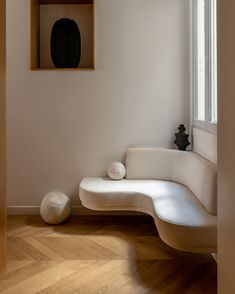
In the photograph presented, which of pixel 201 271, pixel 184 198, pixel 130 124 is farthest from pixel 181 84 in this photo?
pixel 201 271

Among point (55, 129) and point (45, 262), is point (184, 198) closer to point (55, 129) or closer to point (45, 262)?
point (45, 262)

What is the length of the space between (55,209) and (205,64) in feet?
6.39

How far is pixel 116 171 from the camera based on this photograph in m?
3.15

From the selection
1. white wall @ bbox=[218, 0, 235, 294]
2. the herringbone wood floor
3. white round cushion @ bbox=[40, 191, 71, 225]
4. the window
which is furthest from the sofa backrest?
white wall @ bbox=[218, 0, 235, 294]

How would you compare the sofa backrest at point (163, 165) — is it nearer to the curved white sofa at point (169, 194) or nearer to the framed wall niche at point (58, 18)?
the curved white sofa at point (169, 194)

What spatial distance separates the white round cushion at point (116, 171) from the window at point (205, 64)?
0.90m

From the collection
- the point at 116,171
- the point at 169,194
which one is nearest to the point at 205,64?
the point at 169,194

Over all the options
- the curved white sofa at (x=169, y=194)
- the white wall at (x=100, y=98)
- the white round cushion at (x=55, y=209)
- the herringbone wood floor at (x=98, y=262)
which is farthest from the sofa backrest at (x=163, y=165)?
the white round cushion at (x=55, y=209)

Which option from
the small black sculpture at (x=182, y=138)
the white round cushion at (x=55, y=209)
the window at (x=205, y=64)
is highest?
the window at (x=205, y=64)

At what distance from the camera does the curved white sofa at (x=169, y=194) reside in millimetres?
1860

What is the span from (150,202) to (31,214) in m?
1.51

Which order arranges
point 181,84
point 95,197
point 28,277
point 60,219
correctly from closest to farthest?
1. point 28,277
2. point 95,197
3. point 60,219
4. point 181,84

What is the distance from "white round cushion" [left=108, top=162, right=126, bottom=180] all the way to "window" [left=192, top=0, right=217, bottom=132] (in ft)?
2.95

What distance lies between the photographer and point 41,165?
11.0ft
